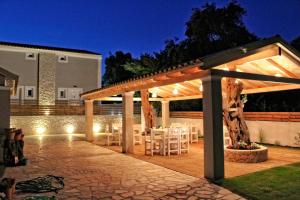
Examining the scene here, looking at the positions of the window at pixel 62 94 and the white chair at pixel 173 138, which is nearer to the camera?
the white chair at pixel 173 138

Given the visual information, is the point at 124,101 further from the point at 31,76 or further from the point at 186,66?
the point at 31,76

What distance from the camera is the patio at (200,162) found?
7.50 meters

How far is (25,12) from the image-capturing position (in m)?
62.3

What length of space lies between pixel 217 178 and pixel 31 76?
65.2 ft

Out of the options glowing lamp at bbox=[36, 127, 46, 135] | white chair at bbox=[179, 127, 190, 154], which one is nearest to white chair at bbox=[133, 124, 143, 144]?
white chair at bbox=[179, 127, 190, 154]

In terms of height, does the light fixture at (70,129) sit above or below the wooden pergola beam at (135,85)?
below

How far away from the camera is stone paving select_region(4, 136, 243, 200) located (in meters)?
5.55

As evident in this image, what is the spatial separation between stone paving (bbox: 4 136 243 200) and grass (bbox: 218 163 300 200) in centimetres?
35

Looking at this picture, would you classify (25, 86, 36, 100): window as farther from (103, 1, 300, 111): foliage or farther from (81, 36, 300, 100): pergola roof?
(81, 36, 300, 100): pergola roof

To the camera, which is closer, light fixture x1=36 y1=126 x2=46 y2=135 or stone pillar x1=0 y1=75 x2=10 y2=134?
stone pillar x1=0 y1=75 x2=10 y2=134

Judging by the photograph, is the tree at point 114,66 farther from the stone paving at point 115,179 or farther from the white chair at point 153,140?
the stone paving at point 115,179

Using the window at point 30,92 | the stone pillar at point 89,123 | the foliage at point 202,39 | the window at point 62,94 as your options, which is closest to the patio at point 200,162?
the stone pillar at point 89,123

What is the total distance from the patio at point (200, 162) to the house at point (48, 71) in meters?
14.6

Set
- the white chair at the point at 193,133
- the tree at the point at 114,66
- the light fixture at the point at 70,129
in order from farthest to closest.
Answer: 1. the tree at the point at 114,66
2. the light fixture at the point at 70,129
3. the white chair at the point at 193,133
